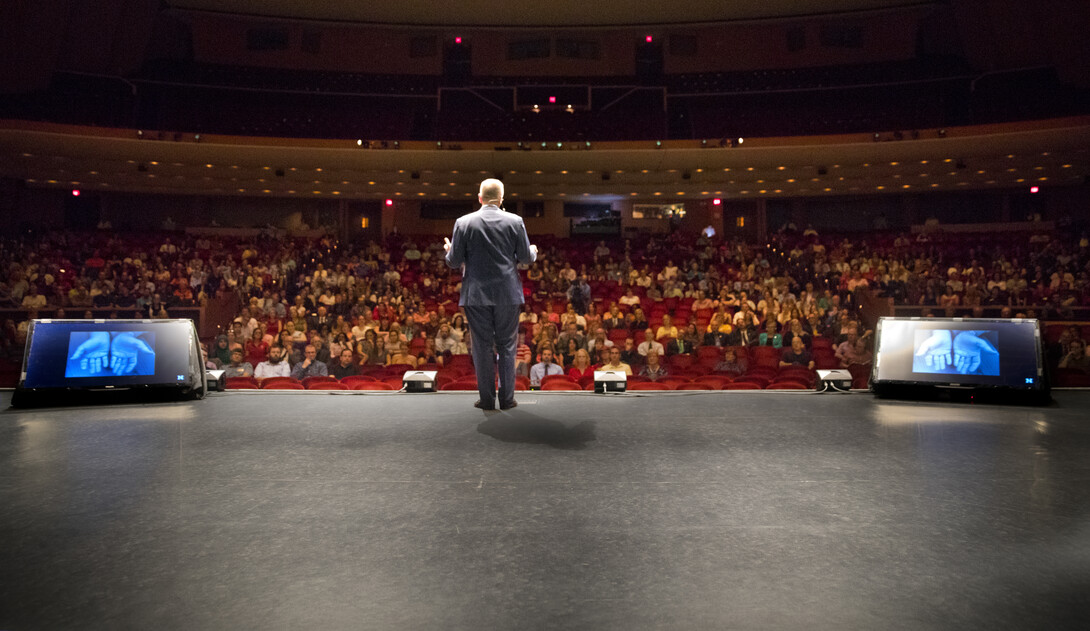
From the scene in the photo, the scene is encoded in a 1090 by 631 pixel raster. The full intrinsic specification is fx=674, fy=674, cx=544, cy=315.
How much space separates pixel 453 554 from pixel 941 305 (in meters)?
9.42

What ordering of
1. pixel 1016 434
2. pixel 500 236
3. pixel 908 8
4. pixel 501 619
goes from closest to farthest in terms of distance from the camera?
pixel 501 619, pixel 1016 434, pixel 500 236, pixel 908 8

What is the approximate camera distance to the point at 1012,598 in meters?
1.18

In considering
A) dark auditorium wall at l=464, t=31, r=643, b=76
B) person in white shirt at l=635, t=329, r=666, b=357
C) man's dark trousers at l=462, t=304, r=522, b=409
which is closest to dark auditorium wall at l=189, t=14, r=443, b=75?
dark auditorium wall at l=464, t=31, r=643, b=76

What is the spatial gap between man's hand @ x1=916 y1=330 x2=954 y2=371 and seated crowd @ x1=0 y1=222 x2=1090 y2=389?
5.56 feet

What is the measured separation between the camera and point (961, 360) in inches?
120

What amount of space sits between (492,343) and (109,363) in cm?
176

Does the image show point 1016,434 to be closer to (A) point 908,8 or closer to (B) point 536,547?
(B) point 536,547

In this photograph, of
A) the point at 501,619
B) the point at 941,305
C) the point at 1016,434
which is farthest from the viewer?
the point at 941,305

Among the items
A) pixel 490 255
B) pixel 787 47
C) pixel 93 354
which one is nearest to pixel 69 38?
pixel 93 354

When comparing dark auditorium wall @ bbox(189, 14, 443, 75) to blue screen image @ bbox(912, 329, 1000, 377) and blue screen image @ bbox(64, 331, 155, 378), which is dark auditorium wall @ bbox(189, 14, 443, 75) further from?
blue screen image @ bbox(912, 329, 1000, 377)

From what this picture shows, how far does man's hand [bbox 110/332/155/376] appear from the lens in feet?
10.1

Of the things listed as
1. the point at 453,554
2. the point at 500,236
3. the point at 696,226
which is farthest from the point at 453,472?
the point at 696,226

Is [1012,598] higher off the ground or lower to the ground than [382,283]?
lower

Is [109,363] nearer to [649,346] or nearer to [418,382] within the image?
[418,382]
